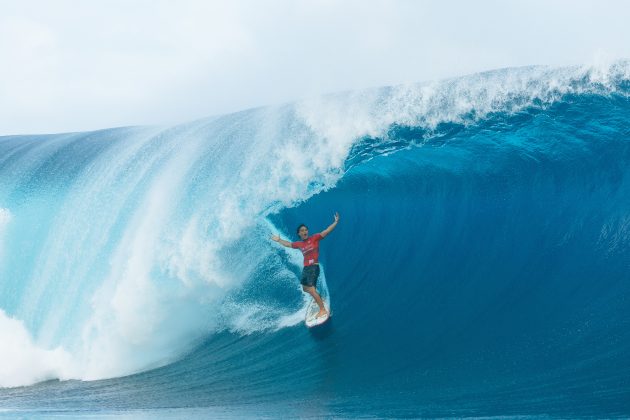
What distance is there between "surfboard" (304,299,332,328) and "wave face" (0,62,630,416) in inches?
3.7

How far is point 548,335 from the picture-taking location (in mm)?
6109

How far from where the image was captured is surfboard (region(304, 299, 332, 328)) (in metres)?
7.34

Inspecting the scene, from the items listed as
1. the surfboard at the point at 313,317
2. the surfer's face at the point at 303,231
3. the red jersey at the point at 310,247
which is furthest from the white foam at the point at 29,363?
the surfer's face at the point at 303,231

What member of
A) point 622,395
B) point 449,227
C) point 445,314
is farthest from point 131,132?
point 622,395

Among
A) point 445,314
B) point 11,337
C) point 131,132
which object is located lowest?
point 11,337

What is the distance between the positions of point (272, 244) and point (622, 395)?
471cm

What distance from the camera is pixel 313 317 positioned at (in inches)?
292

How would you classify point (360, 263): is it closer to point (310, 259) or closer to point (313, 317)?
point (313, 317)

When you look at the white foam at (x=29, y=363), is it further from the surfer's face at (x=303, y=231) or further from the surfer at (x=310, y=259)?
the surfer's face at (x=303, y=231)

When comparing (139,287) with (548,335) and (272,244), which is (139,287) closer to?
(272,244)

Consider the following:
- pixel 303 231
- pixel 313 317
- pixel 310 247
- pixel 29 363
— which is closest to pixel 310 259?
pixel 310 247

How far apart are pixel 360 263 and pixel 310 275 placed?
1555 millimetres

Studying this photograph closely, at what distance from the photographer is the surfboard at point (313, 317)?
7335 millimetres

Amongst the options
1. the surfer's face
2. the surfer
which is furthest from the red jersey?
the surfer's face
